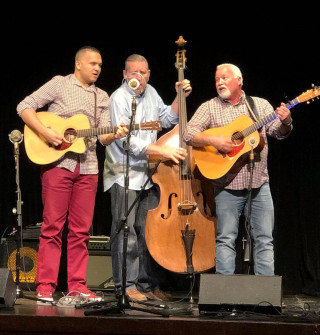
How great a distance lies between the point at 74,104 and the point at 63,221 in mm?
904

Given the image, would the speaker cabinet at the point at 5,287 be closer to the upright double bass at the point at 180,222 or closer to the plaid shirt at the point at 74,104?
the plaid shirt at the point at 74,104

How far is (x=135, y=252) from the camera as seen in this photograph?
5.27m

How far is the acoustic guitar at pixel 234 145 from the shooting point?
4.99 meters

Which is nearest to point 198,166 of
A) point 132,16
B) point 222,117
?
point 222,117

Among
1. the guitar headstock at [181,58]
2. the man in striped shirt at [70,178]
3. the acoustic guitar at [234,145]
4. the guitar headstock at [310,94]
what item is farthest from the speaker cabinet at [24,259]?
Result: the guitar headstock at [310,94]

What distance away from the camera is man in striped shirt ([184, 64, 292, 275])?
505 cm

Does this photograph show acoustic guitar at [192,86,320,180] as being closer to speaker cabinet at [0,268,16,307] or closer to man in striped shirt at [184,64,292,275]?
man in striped shirt at [184,64,292,275]

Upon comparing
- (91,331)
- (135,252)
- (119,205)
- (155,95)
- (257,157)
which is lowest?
(91,331)

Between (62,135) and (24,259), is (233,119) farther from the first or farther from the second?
(24,259)

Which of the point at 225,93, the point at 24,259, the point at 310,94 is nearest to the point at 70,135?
the point at 225,93

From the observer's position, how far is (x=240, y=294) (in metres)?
4.15

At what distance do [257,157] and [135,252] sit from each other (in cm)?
118

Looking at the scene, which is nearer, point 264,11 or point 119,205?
point 119,205

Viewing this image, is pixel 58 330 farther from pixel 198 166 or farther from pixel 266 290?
pixel 198 166
